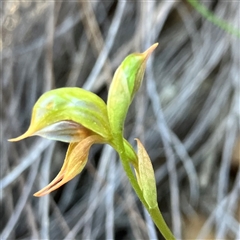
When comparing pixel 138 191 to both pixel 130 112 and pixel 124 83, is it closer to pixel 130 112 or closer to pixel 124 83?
pixel 124 83

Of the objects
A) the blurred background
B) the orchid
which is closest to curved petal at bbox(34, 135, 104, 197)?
the orchid

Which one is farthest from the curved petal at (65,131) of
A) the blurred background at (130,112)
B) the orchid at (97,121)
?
the blurred background at (130,112)

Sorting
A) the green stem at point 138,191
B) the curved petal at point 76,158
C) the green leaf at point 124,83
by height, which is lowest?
the green stem at point 138,191

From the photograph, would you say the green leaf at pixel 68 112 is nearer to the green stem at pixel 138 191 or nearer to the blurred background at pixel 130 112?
the green stem at pixel 138 191

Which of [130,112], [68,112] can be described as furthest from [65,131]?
[130,112]

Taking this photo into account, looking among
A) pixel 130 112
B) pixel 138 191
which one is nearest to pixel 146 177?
pixel 138 191

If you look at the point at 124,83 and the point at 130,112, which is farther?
the point at 130,112

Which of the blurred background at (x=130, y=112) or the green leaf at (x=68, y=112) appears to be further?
the blurred background at (x=130, y=112)
